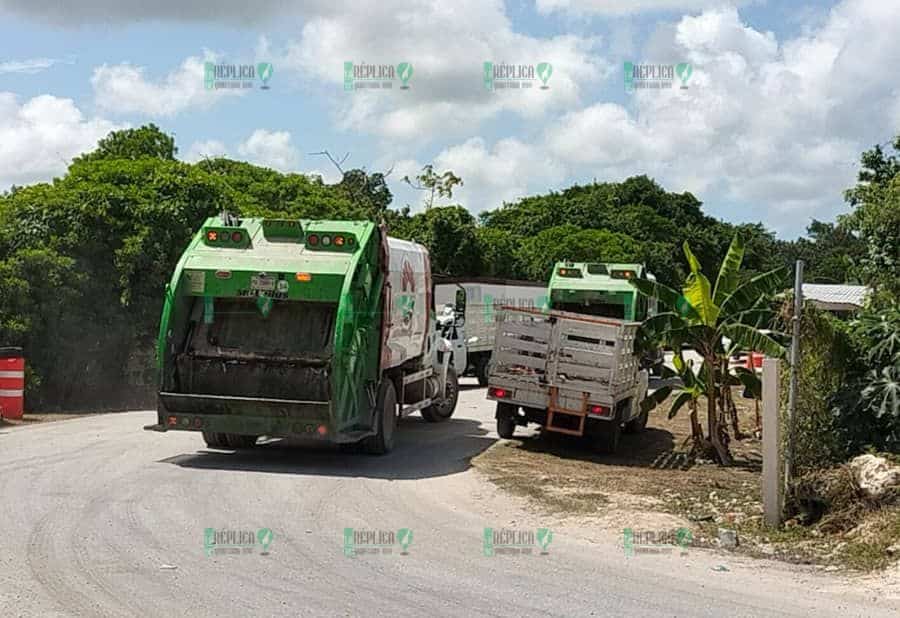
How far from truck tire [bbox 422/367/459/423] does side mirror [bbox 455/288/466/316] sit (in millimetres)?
3801

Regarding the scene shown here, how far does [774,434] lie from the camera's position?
9961 millimetres

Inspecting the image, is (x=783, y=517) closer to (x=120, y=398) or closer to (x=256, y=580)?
(x=256, y=580)

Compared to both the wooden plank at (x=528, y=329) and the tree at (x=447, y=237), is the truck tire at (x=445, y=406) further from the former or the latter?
the tree at (x=447, y=237)

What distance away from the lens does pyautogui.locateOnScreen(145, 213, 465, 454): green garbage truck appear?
39.4 ft

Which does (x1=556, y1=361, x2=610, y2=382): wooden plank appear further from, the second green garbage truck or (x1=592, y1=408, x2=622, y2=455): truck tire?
the second green garbage truck

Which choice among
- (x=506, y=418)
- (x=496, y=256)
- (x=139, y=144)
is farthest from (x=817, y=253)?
(x=506, y=418)

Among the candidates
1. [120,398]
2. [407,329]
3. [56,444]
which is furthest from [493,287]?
[56,444]

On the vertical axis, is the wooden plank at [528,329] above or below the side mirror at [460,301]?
below

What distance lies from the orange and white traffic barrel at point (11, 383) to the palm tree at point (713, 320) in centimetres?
1007

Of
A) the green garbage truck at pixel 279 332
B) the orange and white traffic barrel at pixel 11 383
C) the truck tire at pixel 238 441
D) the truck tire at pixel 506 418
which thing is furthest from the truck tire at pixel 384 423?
the orange and white traffic barrel at pixel 11 383

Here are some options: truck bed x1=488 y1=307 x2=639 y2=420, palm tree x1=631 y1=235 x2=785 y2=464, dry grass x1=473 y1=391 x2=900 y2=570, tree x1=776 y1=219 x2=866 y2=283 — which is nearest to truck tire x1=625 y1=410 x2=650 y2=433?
dry grass x1=473 y1=391 x2=900 y2=570

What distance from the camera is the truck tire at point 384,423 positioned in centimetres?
1324

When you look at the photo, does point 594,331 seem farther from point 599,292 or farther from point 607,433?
point 599,292

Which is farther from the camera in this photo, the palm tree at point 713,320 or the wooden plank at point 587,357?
the wooden plank at point 587,357
